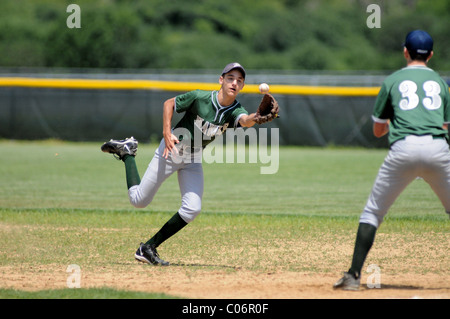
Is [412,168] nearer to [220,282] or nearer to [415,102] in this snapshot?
[415,102]

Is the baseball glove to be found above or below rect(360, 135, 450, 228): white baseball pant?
above

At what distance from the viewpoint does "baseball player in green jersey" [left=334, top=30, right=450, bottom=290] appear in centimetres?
473

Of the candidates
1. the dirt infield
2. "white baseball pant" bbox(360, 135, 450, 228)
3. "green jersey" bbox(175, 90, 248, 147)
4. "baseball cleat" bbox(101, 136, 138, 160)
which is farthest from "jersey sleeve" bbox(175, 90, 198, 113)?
"white baseball pant" bbox(360, 135, 450, 228)

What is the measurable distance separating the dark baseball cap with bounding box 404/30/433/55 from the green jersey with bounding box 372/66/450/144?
0.16 m

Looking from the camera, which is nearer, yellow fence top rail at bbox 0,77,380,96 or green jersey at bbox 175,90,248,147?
green jersey at bbox 175,90,248,147

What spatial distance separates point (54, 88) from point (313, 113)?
299 inches

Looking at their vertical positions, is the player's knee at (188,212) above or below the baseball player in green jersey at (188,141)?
below

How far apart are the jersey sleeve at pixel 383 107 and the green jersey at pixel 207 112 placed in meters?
1.51

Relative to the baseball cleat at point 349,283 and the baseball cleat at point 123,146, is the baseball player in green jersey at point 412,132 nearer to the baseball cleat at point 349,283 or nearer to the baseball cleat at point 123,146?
the baseball cleat at point 349,283

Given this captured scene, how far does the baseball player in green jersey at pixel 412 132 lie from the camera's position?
4.73 meters

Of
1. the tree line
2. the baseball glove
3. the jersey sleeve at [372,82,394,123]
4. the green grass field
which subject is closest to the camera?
the jersey sleeve at [372,82,394,123]

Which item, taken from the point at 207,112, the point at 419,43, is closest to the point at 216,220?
the point at 207,112

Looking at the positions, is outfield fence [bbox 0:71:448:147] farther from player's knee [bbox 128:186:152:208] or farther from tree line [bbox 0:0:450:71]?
tree line [bbox 0:0:450:71]

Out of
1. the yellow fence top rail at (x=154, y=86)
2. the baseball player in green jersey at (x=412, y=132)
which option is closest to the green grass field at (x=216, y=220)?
the baseball player in green jersey at (x=412, y=132)
